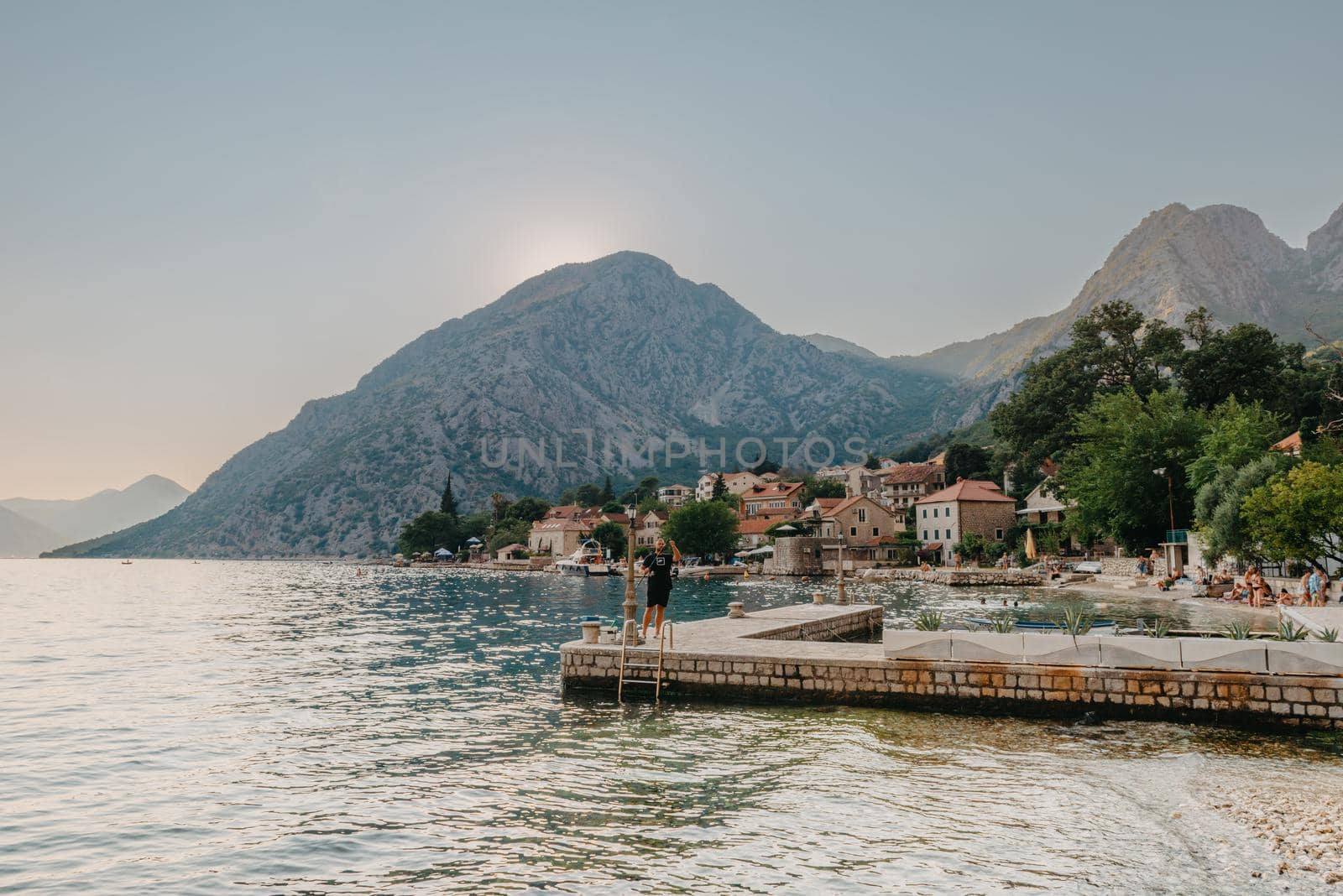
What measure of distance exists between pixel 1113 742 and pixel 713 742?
7.26m

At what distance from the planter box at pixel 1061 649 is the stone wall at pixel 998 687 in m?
0.25

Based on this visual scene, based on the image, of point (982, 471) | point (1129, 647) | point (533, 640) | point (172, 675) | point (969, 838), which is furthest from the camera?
point (982, 471)

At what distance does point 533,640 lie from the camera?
3553 cm

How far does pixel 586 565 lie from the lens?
11325 centimetres

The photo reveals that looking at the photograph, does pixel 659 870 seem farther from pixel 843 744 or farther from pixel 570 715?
pixel 570 715

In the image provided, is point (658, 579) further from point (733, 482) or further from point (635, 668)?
point (733, 482)

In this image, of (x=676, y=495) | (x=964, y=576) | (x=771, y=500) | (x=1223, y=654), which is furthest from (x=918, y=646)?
(x=676, y=495)

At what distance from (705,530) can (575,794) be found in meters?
104

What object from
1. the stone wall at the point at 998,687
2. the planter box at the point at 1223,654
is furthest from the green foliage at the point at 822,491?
the planter box at the point at 1223,654

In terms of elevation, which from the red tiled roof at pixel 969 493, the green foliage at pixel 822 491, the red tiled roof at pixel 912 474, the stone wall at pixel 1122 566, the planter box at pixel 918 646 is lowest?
the stone wall at pixel 1122 566

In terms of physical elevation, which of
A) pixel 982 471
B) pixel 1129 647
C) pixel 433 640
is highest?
pixel 982 471

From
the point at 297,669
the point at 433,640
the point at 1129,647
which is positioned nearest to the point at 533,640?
the point at 433,640

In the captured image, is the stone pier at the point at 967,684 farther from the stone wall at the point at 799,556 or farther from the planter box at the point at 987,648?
the stone wall at the point at 799,556

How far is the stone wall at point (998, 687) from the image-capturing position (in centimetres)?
1636
